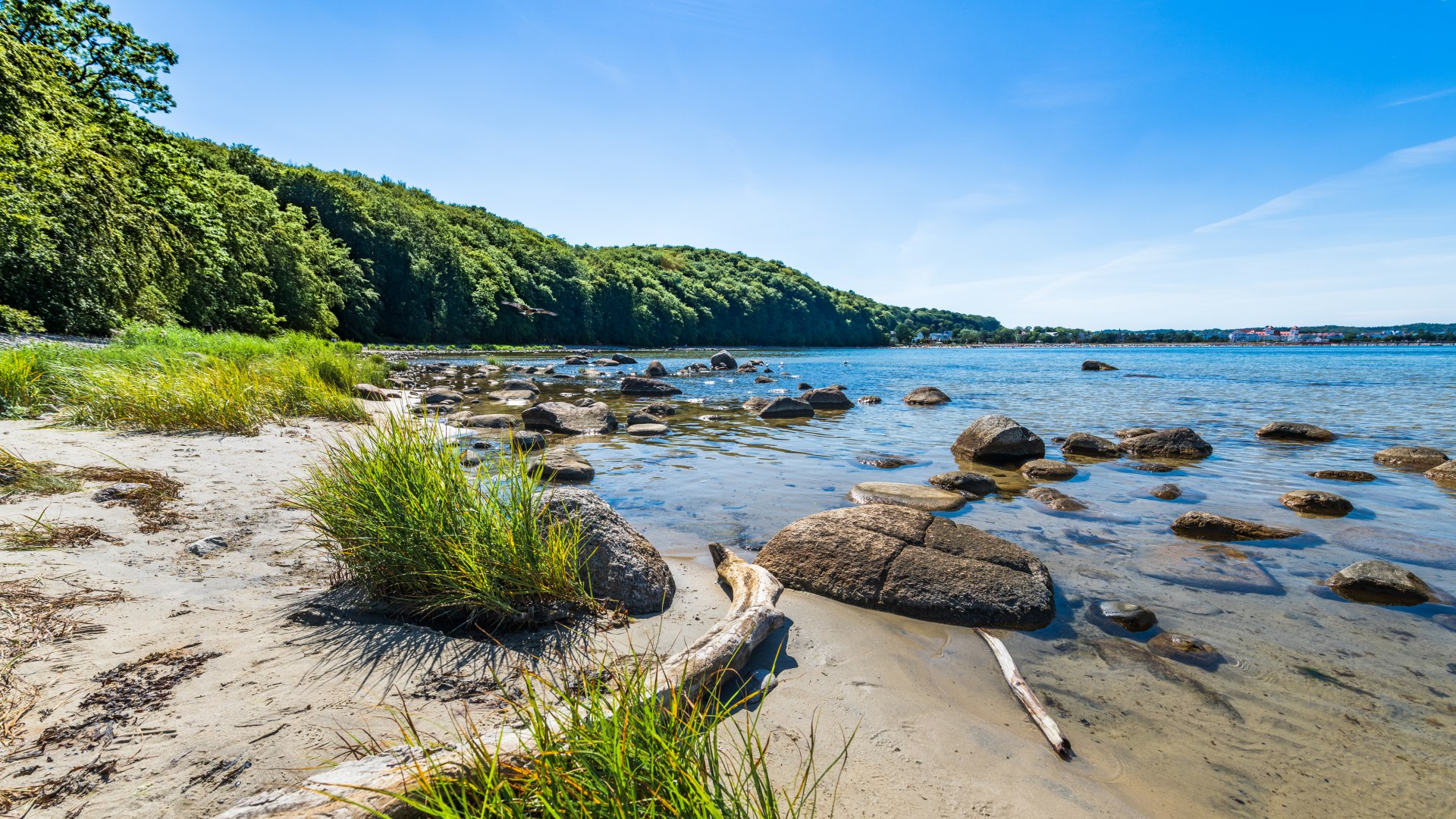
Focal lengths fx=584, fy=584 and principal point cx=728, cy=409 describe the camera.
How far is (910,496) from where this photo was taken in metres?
7.68

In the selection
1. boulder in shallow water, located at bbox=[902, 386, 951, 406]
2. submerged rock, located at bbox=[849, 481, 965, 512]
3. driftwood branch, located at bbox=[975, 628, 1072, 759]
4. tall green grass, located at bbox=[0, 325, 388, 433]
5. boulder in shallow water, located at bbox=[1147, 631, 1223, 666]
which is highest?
tall green grass, located at bbox=[0, 325, 388, 433]

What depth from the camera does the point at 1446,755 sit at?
3.07 metres

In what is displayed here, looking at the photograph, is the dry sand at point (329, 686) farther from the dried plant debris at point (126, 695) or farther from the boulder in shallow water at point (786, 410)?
the boulder in shallow water at point (786, 410)

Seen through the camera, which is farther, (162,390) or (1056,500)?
(162,390)

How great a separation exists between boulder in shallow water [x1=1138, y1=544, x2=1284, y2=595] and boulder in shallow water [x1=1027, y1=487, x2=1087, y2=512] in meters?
1.39

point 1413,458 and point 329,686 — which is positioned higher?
point 329,686

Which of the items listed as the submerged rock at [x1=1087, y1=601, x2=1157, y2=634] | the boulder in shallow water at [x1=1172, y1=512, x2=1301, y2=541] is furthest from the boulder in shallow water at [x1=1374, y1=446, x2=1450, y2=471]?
the submerged rock at [x1=1087, y1=601, x2=1157, y2=634]

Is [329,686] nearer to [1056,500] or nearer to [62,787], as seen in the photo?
[62,787]

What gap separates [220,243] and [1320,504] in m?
40.1

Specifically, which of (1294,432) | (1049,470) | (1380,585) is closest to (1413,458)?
(1294,432)

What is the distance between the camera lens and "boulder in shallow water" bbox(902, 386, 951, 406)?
21.2 m

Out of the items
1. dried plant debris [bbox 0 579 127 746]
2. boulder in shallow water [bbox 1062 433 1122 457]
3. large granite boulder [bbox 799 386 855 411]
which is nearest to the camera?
dried plant debris [bbox 0 579 127 746]

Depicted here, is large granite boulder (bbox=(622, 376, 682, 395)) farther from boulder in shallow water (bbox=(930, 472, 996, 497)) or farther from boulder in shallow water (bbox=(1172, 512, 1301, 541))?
boulder in shallow water (bbox=(1172, 512, 1301, 541))

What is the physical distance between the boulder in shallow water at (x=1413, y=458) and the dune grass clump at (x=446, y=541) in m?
14.1
